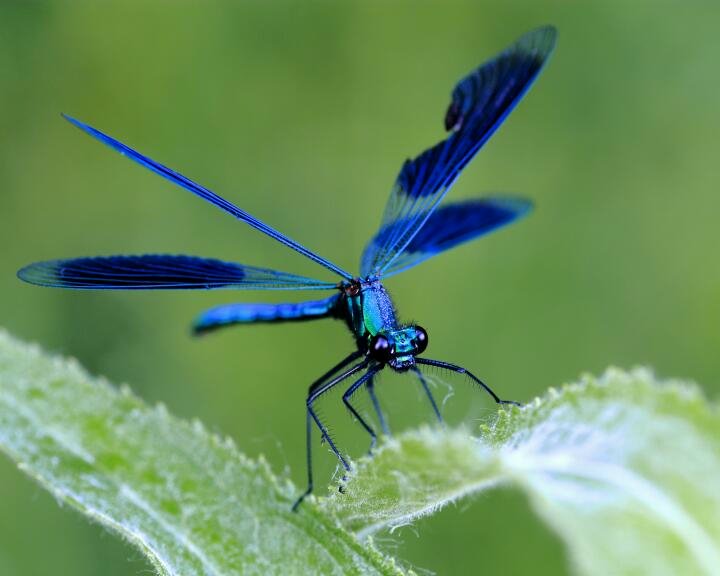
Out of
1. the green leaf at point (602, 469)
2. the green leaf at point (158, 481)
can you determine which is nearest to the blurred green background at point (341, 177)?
the green leaf at point (158, 481)

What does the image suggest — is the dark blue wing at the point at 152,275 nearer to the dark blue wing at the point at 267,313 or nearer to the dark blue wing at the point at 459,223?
the dark blue wing at the point at 267,313

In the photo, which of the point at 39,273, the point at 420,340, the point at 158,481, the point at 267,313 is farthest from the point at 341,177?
the point at 158,481

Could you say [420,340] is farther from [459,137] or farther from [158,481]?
[158,481]

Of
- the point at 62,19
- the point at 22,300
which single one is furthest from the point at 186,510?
Result: the point at 62,19

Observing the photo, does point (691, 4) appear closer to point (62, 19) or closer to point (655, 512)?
point (62, 19)

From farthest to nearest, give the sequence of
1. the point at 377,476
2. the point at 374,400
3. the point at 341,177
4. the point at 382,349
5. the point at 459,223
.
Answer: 1. the point at 341,177
2. the point at 459,223
3. the point at 374,400
4. the point at 382,349
5. the point at 377,476

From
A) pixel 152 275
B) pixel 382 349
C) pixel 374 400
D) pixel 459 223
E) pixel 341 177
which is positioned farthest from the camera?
pixel 341 177
